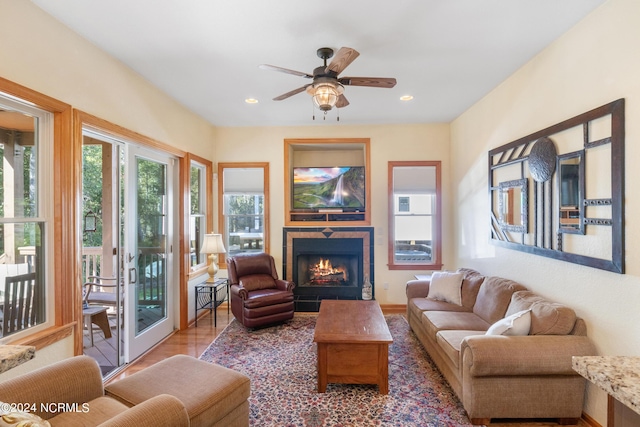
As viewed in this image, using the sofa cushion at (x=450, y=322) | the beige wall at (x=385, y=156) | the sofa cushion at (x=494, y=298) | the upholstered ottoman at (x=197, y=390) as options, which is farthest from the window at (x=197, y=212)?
the sofa cushion at (x=494, y=298)

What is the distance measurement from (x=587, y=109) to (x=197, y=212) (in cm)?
455

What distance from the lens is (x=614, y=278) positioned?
1.97 meters

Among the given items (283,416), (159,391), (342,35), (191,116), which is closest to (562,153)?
(342,35)

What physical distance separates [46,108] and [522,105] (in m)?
3.92

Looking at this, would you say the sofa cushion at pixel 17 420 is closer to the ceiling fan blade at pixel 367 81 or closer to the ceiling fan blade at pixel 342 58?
the ceiling fan blade at pixel 342 58

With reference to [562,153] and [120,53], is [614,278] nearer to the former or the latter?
[562,153]

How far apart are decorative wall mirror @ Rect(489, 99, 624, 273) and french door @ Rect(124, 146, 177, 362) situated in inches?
151

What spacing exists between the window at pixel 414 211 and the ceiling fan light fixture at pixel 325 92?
2.61m

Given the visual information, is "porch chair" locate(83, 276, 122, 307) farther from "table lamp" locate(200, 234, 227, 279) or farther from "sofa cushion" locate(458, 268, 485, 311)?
"sofa cushion" locate(458, 268, 485, 311)

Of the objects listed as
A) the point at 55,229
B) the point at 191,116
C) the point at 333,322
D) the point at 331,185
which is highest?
the point at 191,116

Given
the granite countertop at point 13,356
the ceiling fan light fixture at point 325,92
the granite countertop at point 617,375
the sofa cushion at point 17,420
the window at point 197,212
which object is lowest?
the sofa cushion at point 17,420

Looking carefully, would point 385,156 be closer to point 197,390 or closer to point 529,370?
point 529,370

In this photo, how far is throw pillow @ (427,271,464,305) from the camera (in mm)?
3474

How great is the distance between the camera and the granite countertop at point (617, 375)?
101 cm
